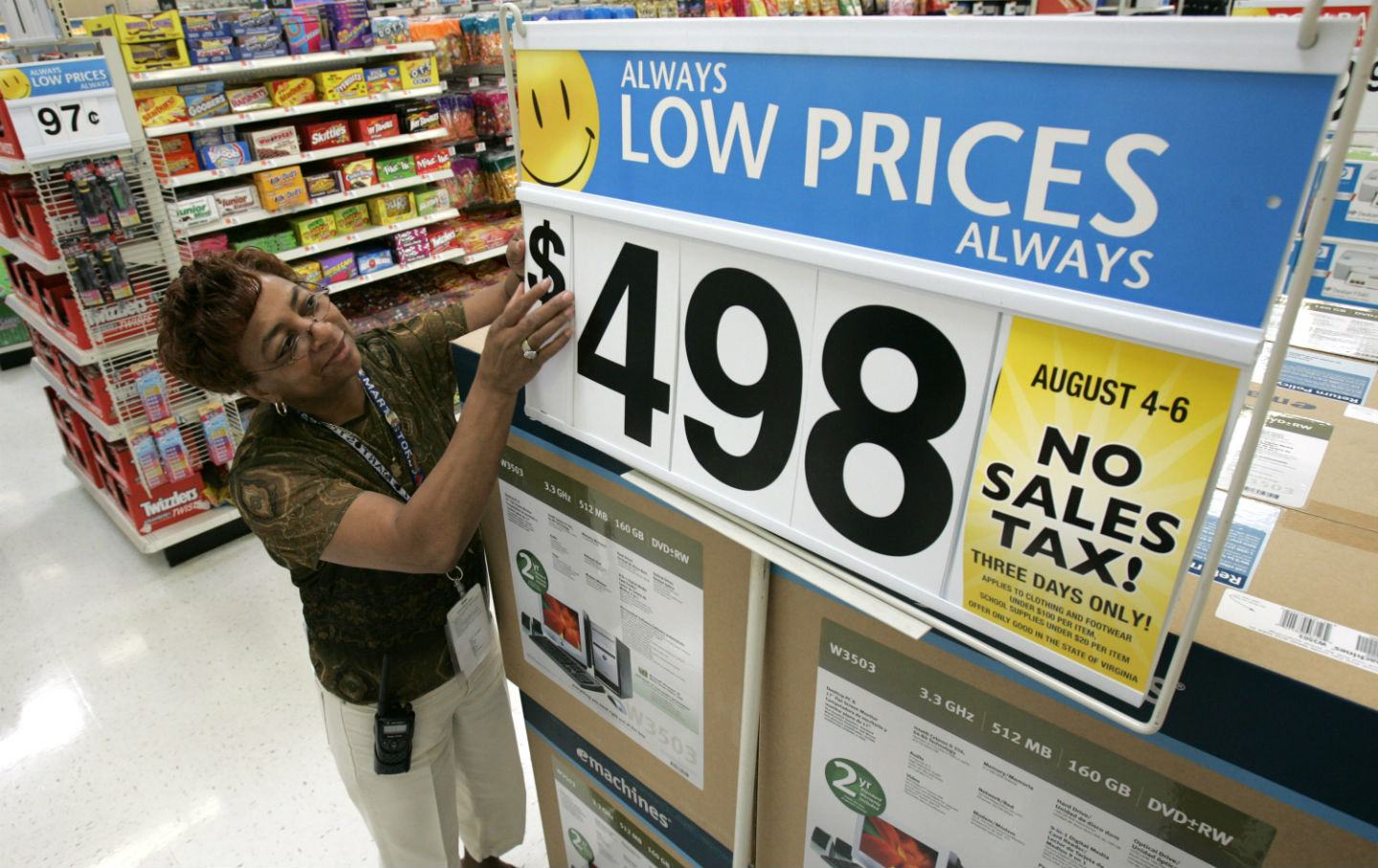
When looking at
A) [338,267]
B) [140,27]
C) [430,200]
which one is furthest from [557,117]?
[430,200]

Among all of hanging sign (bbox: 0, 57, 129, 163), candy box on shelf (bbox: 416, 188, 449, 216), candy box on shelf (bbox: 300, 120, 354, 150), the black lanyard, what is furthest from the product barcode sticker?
candy box on shelf (bbox: 416, 188, 449, 216)

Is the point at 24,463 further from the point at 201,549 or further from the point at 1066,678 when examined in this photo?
the point at 1066,678

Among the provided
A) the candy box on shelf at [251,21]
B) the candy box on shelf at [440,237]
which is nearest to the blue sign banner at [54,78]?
the candy box on shelf at [251,21]

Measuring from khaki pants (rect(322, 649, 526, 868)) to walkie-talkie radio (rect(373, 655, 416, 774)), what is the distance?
0.06m

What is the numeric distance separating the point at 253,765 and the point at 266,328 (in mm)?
1911

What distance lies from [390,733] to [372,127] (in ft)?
11.0

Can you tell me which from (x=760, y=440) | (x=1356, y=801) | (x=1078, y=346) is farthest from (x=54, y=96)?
(x=1356, y=801)

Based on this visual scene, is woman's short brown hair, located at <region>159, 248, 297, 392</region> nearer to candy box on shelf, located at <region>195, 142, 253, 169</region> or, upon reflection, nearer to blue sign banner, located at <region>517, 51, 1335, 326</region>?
blue sign banner, located at <region>517, 51, 1335, 326</region>

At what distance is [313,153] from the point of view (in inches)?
149

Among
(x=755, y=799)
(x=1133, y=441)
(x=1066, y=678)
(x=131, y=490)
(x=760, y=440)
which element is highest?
(x=1133, y=441)

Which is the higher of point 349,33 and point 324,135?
point 349,33

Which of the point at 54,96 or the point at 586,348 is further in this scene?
the point at 54,96

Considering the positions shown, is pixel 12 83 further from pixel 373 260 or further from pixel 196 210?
pixel 373 260

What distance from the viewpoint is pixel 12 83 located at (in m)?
2.56
